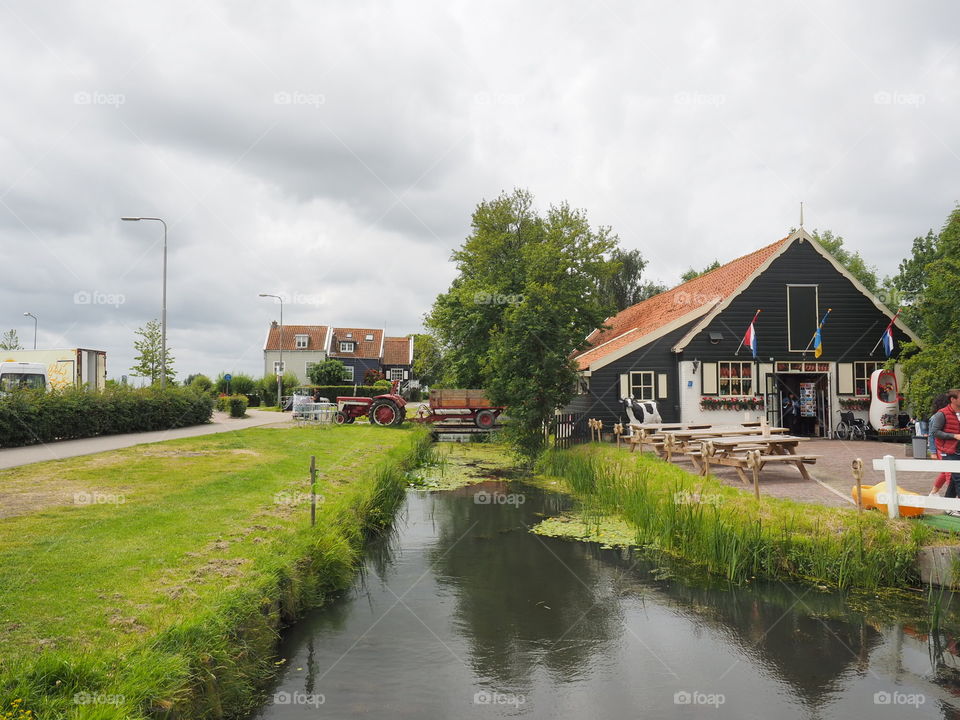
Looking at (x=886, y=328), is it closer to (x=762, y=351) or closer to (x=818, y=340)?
(x=818, y=340)

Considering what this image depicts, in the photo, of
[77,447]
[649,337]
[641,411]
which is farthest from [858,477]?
[77,447]

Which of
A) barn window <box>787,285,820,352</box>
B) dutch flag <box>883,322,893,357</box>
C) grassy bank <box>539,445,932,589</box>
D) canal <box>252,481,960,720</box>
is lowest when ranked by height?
canal <box>252,481,960,720</box>

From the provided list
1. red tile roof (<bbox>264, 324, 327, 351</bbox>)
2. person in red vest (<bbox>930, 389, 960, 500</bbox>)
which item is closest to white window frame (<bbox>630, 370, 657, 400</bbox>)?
person in red vest (<bbox>930, 389, 960, 500</bbox>)

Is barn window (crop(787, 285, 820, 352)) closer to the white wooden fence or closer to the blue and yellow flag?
the blue and yellow flag

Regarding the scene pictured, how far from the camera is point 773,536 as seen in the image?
8156 millimetres

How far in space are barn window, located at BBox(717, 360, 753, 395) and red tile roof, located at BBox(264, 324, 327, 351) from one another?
45.5 meters

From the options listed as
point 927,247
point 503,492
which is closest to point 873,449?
point 503,492

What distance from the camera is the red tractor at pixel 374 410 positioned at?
26.0m

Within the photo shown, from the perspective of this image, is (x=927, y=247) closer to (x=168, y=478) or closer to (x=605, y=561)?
(x=605, y=561)

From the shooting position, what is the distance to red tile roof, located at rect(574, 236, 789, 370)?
20.8m

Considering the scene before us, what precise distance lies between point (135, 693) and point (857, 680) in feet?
18.9

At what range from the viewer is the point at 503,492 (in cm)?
1434

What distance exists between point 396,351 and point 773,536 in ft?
196

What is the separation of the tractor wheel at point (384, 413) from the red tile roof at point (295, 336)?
115ft
